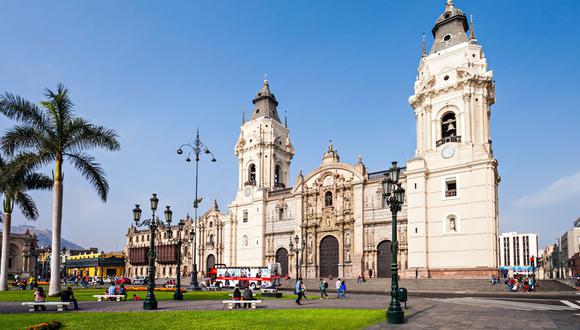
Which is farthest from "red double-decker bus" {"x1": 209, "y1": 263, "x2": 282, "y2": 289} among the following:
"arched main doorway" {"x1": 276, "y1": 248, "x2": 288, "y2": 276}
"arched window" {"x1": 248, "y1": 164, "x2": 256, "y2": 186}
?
"arched window" {"x1": 248, "y1": 164, "x2": 256, "y2": 186}

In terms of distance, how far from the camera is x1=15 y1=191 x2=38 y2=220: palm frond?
3697 centimetres

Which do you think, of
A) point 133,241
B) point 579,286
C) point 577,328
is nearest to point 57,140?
point 577,328

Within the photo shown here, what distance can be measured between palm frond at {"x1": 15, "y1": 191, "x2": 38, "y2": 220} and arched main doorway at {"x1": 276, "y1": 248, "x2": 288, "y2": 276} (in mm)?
31195

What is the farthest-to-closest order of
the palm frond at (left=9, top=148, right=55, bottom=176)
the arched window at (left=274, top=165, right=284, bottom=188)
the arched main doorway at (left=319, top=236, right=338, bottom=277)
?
the arched window at (left=274, top=165, right=284, bottom=188), the arched main doorway at (left=319, top=236, right=338, bottom=277), the palm frond at (left=9, top=148, right=55, bottom=176)

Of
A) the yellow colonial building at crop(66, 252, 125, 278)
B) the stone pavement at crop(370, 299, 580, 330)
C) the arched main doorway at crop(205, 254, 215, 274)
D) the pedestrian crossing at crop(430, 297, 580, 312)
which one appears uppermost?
the stone pavement at crop(370, 299, 580, 330)

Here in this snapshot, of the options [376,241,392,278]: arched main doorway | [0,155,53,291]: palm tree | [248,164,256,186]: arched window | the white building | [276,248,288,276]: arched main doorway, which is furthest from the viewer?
the white building

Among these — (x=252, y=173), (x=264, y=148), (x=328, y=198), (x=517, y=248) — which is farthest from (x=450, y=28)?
(x=517, y=248)

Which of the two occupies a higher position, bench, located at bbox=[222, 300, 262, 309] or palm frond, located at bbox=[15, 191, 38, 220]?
palm frond, located at bbox=[15, 191, 38, 220]

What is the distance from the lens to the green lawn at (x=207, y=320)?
1434 centimetres

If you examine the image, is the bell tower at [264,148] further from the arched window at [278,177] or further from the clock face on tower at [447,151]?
the clock face on tower at [447,151]

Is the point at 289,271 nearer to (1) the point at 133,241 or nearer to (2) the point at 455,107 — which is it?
(2) the point at 455,107

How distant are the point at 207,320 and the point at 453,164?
35257mm

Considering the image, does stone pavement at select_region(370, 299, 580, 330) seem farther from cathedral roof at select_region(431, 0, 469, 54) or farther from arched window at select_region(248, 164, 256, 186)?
arched window at select_region(248, 164, 256, 186)

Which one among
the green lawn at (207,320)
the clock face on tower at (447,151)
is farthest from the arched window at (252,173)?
the green lawn at (207,320)
